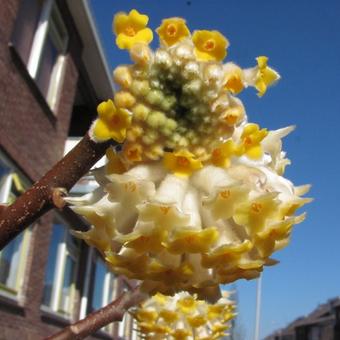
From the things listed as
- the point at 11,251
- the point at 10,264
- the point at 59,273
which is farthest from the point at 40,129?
the point at 59,273

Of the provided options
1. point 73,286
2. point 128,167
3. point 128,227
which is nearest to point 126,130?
point 128,167

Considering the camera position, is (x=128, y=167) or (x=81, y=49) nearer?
(x=128, y=167)

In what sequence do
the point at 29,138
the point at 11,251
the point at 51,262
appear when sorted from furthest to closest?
the point at 51,262, the point at 29,138, the point at 11,251

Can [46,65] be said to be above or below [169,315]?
above

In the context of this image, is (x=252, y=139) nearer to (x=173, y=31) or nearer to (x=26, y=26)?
(x=173, y=31)

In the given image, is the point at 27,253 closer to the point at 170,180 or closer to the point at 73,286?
the point at 73,286

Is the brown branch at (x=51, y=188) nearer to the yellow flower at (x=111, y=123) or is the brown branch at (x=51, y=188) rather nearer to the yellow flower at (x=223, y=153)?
the yellow flower at (x=111, y=123)

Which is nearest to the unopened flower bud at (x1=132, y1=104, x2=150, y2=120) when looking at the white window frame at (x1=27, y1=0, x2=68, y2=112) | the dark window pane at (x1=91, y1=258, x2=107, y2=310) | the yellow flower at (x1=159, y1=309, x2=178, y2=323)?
the yellow flower at (x1=159, y1=309, x2=178, y2=323)
